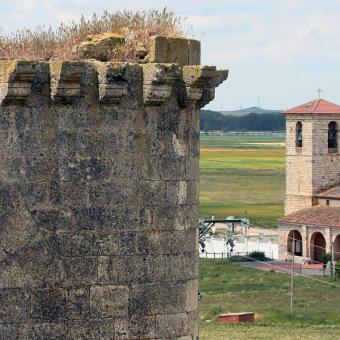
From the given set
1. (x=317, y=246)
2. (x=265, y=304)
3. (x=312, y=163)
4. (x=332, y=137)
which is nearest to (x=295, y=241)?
(x=317, y=246)

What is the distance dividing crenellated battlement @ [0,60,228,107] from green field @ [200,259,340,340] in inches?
780

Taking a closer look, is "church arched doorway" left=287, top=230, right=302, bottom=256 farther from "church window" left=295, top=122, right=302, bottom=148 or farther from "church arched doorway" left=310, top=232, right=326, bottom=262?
"church window" left=295, top=122, right=302, bottom=148

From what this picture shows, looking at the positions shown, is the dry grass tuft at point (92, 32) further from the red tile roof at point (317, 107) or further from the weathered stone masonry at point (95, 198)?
the red tile roof at point (317, 107)

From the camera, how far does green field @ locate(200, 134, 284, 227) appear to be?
102 m

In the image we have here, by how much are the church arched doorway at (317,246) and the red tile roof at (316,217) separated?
0.73 metres

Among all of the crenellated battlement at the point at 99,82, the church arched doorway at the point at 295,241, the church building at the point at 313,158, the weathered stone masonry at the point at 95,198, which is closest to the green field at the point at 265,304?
the church arched doorway at the point at 295,241

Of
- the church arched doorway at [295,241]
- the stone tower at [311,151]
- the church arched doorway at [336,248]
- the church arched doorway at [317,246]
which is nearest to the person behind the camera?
the church arched doorway at [336,248]

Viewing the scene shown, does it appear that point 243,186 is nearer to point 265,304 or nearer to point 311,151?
point 311,151

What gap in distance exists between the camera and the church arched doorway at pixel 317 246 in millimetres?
75062

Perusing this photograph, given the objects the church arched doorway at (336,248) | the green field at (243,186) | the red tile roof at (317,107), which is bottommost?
the church arched doorway at (336,248)

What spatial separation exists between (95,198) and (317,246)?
6751 cm

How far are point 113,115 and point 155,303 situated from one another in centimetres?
122

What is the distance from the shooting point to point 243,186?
444ft

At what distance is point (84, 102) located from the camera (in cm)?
920
